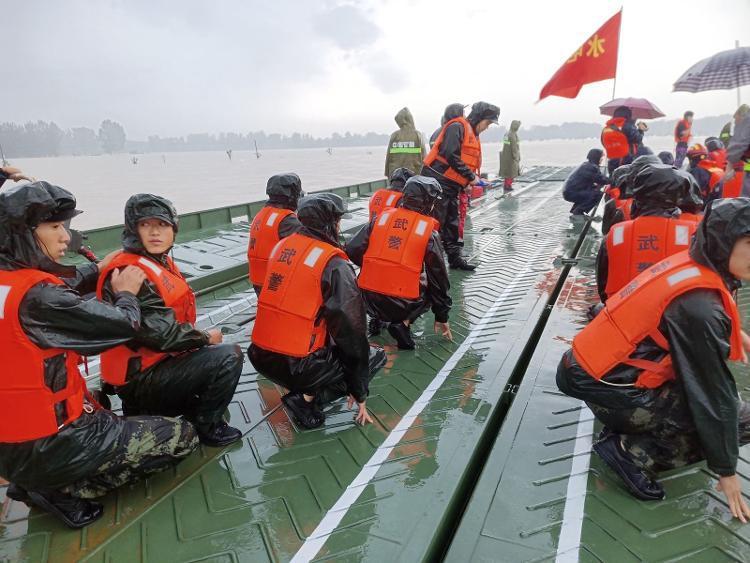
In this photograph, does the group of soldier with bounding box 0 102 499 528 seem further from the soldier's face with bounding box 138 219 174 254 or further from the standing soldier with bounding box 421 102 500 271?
the standing soldier with bounding box 421 102 500 271

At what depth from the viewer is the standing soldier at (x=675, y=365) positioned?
1797 millimetres

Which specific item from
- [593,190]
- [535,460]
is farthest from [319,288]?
[593,190]

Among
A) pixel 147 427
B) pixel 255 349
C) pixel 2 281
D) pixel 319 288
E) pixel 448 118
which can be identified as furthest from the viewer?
pixel 448 118

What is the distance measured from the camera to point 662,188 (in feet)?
10.1

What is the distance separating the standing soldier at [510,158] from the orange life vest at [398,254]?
9.32 meters

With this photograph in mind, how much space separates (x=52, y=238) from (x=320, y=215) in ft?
4.14

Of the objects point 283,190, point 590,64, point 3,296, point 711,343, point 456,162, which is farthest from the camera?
point 590,64

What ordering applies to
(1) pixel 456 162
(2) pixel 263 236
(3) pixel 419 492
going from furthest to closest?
(1) pixel 456 162, (2) pixel 263 236, (3) pixel 419 492

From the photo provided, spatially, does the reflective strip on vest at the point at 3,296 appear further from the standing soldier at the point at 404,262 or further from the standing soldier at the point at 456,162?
the standing soldier at the point at 456,162

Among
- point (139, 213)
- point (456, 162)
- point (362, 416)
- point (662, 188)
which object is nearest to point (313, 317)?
point (362, 416)

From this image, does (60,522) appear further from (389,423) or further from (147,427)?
(389,423)

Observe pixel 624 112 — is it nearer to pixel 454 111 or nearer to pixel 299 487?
pixel 454 111

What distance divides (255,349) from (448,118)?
163 inches

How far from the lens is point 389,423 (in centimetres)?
276
